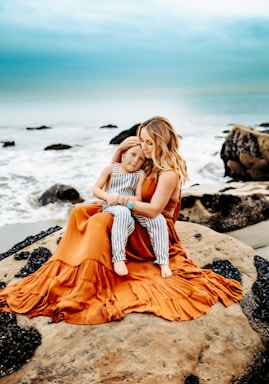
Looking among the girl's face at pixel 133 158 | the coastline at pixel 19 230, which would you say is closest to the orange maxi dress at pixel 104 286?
the girl's face at pixel 133 158

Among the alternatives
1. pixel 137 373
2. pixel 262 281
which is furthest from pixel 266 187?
pixel 137 373

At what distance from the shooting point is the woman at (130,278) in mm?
4602

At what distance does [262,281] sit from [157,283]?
167 cm

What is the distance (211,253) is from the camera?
6.46 meters

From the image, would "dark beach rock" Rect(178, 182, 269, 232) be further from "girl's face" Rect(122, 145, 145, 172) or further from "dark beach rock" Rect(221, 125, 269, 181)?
"dark beach rock" Rect(221, 125, 269, 181)

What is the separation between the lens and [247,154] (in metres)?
14.0

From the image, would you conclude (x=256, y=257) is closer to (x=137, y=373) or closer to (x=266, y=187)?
(x=137, y=373)

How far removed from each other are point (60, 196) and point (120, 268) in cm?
836

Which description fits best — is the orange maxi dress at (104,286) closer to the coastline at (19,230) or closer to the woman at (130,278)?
the woman at (130,278)

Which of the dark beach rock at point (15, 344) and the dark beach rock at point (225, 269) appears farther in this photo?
the dark beach rock at point (225, 269)

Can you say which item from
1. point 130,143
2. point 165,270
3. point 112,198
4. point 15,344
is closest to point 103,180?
point 112,198

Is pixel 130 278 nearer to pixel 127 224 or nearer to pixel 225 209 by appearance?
pixel 127 224

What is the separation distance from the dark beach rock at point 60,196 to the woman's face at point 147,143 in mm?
7945

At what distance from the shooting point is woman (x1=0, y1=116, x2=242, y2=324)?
4602mm
